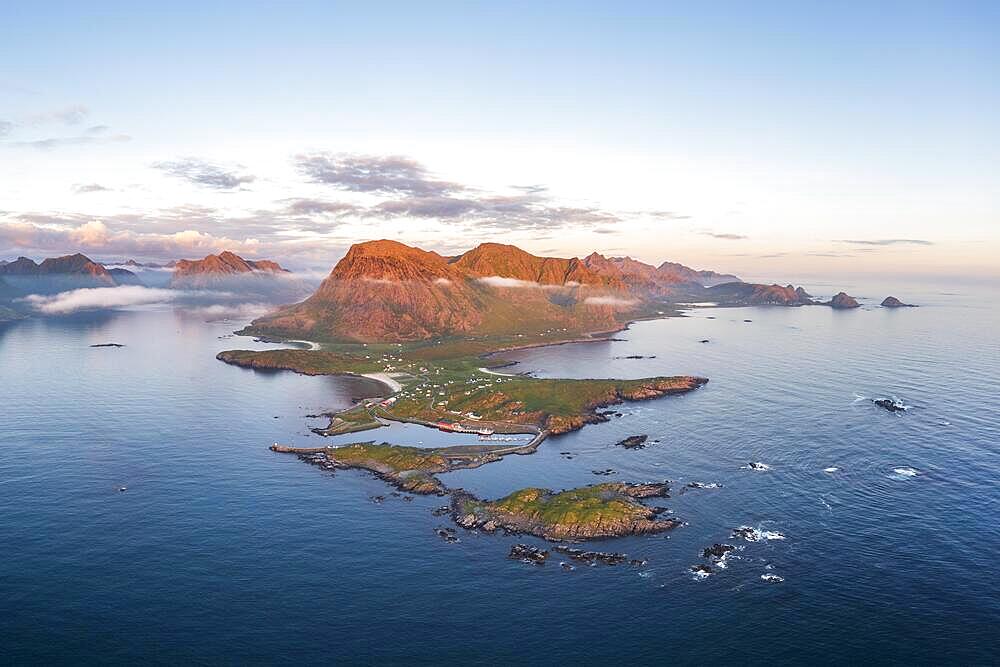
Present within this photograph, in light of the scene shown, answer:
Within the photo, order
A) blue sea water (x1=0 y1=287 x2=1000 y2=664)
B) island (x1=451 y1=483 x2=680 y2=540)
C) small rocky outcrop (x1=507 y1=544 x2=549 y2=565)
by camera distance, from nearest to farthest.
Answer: blue sea water (x1=0 y1=287 x2=1000 y2=664) < small rocky outcrop (x1=507 y1=544 x2=549 y2=565) < island (x1=451 y1=483 x2=680 y2=540)

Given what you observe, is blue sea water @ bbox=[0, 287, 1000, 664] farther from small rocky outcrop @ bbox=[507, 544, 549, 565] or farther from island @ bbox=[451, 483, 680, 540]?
island @ bbox=[451, 483, 680, 540]

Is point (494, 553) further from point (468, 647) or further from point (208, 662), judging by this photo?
point (208, 662)

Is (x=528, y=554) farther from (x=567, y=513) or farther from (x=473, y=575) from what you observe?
(x=567, y=513)

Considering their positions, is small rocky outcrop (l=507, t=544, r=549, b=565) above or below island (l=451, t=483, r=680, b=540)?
below

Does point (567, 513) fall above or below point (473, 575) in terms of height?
above

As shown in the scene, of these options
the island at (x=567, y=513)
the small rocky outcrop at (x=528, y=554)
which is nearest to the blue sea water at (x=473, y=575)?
the small rocky outcrop at (x=528, y=554)

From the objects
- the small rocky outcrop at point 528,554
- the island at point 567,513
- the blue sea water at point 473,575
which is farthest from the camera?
the island at point 567,513

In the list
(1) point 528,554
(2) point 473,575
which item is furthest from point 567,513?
(2) point 473,575

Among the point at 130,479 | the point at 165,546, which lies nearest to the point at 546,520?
the point at 165,546

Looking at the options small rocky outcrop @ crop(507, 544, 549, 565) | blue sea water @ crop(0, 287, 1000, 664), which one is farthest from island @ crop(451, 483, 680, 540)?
small rocky outcrop @ crop(507, 544, 549, 565)

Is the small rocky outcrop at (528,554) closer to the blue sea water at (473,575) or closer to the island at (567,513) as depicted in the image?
the blue sea water at (473,575)

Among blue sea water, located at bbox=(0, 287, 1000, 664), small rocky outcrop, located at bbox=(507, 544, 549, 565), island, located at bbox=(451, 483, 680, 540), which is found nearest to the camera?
blue sea water, located at bbox=(0, 287, 1000, 664)
